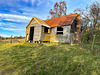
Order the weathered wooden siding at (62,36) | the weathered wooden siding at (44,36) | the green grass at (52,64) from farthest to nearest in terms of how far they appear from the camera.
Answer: the weathered wooden siding at (44,36), the weathered wooden siding at (62,36), the green grass at (52,64)

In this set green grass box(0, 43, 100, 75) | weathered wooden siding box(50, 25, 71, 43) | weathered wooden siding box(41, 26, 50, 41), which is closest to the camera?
green grass box(0, 43, 100, 75)

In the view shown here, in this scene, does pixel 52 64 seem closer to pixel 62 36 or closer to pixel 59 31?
pixel 62 36

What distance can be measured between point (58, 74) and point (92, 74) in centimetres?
145

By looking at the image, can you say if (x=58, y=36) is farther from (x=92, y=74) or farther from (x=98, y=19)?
(x=98, y=19)

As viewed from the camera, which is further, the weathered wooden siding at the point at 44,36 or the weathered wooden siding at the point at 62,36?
the weathered wooden siding at the point at 44,36

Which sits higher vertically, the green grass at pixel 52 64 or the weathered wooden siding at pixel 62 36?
the weathered wooden siding at pixel 62 36

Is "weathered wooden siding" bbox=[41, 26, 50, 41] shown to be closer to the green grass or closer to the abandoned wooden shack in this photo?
the abandoned wooden shack

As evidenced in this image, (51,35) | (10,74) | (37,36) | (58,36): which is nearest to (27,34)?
(37,36)

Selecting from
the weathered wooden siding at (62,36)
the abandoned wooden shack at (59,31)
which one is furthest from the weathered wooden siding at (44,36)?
the weathered wooden siding at (62,36)

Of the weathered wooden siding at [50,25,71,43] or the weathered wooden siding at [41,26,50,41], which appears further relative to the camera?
the weathered wooden siding at [41,26,50,41]

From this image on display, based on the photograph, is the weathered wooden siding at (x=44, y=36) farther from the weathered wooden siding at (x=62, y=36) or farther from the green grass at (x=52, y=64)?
the green grass at (x=52, y=64)

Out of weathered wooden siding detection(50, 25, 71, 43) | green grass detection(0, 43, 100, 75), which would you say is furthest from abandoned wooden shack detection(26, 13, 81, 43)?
green grass detection(0, 43, 100, 75)

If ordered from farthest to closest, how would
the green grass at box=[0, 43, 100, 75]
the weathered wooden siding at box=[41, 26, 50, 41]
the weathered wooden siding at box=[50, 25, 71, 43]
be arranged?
1. the weathered wooden siding at box=[41, 26, 50, 41]
2. the weathered wooden siding at box=[50, 25, 71, 43]
3. the green grass at box=[0, 43, 100, 75]

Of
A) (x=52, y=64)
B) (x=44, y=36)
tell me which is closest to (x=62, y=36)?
(x=44, y=36)
